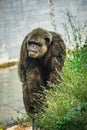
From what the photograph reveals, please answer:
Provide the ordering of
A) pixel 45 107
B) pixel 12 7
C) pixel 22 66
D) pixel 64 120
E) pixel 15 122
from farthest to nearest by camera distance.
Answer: pixel 12 7
pixel 15 122
pixel 22 66
pixel 45 107
pixel 64 120

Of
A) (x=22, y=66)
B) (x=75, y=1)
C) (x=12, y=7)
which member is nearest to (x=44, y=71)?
(x=22, y=66)

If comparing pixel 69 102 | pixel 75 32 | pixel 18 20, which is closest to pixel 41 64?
pixel 75 32

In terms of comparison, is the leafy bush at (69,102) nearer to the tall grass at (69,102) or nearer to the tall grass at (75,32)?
the tall grass at (69,102)

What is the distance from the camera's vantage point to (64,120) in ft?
23.8

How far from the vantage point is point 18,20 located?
56.9ft

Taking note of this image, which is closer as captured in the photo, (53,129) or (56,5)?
(53,129)

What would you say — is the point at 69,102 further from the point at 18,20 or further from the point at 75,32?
the point at 18,20

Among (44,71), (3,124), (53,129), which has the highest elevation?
(44,71)

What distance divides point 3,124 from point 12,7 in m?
7.19

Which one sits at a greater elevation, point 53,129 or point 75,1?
point 75,1

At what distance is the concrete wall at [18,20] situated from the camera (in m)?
16.7

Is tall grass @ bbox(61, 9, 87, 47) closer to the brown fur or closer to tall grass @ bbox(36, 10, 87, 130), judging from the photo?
tall grass @ bbox(36, 10, 87, 130)

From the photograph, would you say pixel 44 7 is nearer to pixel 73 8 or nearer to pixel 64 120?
pixel 73 8

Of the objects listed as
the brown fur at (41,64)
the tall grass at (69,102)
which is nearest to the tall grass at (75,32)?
the tall grass at (69,102)
